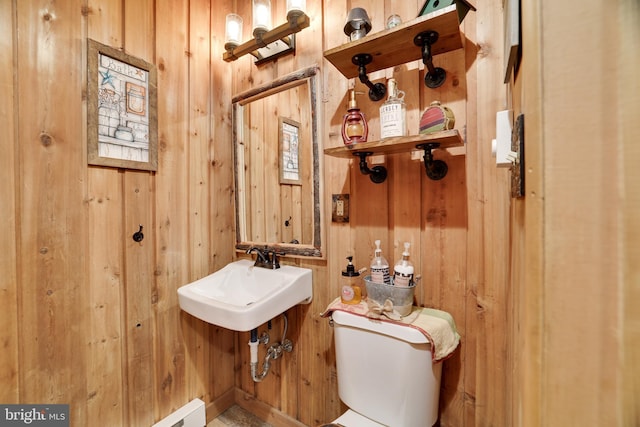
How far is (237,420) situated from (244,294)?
2.50 ft

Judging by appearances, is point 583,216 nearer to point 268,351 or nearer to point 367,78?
point 367,78

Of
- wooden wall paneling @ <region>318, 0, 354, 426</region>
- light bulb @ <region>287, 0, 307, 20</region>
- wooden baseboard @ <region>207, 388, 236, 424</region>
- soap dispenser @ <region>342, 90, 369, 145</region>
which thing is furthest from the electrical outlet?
wooden baseboard @ <region>207, 388, 236, 424</region>

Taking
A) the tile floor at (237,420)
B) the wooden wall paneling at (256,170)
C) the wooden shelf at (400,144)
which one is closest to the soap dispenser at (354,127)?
the wooden shelf at (400,144)

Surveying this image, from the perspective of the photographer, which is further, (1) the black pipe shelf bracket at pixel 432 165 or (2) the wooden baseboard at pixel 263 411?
(2) the wooden baseboard at pixel 263 411

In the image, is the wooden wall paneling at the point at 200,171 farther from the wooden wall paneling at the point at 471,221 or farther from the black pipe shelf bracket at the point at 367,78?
the wooden wall paneling at the point at 471,221

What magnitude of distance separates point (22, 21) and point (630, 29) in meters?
1.55

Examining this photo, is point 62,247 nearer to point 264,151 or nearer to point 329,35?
point 264,151

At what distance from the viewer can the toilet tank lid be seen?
2.89ft

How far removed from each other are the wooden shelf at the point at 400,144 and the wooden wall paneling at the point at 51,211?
3.31ft

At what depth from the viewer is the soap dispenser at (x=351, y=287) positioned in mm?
1097

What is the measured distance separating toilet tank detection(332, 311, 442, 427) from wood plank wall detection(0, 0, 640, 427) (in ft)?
0.51

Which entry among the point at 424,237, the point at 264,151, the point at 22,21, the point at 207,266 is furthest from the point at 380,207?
the point at 22,21

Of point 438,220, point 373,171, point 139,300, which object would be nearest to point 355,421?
point 438,220

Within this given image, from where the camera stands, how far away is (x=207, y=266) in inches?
59.6
